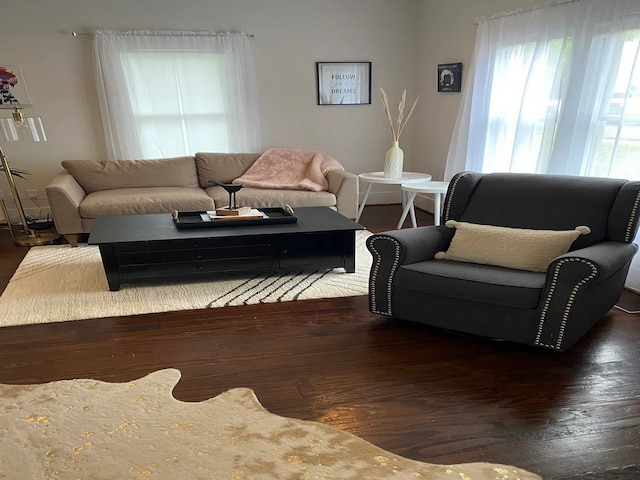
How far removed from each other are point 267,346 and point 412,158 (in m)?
3.91

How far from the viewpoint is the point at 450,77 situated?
14.9 ft

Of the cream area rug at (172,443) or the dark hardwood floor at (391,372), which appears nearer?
the cream area rug at (172,443)

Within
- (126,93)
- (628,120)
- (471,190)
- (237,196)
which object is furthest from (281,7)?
(628,120)

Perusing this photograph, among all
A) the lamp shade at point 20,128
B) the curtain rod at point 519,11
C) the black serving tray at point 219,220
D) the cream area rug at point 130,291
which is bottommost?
the cream area rug at point 130,291

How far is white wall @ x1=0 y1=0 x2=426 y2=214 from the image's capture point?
14.4ft

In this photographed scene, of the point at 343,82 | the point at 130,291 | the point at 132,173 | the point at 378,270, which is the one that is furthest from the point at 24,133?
the point at 378,270

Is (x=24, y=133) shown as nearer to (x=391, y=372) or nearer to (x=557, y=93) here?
(x=391, y=372)

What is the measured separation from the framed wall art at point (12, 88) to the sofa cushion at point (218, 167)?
1.80m

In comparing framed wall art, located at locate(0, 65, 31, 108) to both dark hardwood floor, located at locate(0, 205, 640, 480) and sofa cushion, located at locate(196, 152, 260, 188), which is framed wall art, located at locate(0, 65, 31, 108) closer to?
sofa cushion, located at locate(196, 152, 260, 188)

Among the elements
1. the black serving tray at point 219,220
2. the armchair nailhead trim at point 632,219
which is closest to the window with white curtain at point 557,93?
the armchair nailhead trim at point 632,219

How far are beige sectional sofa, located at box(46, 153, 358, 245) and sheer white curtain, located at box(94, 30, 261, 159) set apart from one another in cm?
35

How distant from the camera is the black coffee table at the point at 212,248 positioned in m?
2.91

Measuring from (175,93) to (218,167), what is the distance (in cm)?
95

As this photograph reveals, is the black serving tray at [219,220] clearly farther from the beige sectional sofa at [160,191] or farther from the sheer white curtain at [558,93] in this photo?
the sheer white curtain at [558,93]
